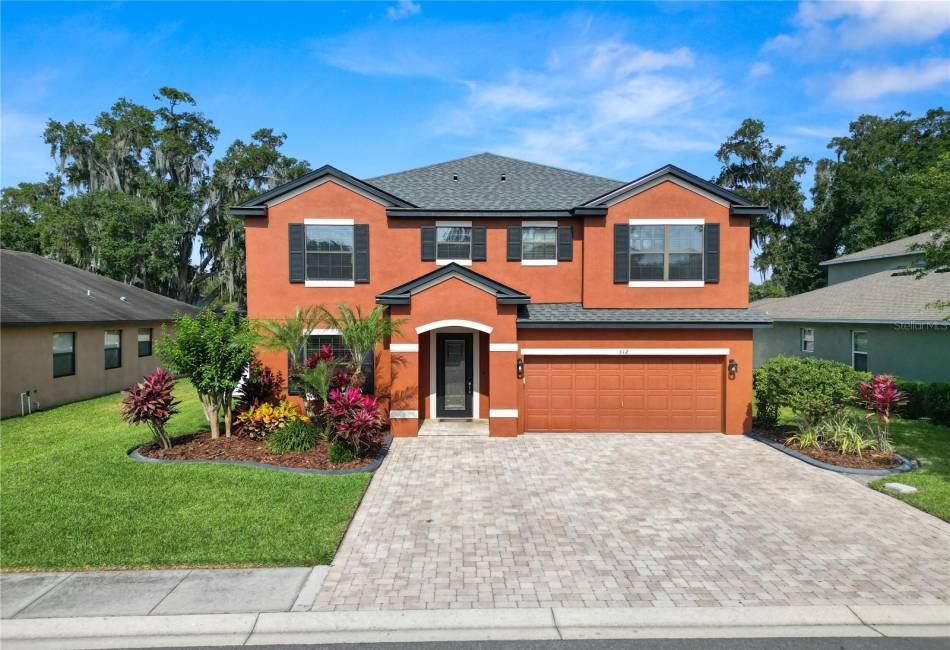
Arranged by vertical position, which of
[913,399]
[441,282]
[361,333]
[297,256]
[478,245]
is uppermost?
[478,245]

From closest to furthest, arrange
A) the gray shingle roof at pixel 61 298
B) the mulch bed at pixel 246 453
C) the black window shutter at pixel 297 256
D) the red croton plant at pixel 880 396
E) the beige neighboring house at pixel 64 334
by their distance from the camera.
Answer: the mulch bed at pixel 246 453
the red croton plant at pixel 880 396
the black window shutter at pixel 297 256
the beige neighboring house at pixel 64 334
the gray shingle roof at pixel 61 298

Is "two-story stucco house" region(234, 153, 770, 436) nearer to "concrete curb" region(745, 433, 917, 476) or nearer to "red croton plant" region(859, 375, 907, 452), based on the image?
"concrete curb" region(745, 433, 917, 476)

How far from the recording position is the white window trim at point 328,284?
602 inches

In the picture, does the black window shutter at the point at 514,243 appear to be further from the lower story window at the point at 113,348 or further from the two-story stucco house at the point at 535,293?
the lower story window at the point at 113,348

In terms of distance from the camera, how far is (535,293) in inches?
622

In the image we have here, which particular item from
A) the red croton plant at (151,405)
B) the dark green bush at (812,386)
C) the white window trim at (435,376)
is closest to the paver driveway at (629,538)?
the dark green bush at (812,386)

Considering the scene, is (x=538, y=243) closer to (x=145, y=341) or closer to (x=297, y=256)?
(x=297, y=256)

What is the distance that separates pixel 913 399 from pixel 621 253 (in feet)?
34.4

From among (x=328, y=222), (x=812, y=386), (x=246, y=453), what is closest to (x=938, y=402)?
(x=812, y=386)

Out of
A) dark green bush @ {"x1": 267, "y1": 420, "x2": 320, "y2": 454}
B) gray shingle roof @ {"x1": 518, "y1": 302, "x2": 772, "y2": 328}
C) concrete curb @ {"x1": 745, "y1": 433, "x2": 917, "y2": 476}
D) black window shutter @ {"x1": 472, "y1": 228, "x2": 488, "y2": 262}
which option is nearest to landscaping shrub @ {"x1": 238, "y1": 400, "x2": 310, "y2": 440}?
dark green bush @ {"x1": 267, "y1": 420, "x2": 320, "y2": 454}

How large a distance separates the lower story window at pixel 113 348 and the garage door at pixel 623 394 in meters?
17.6

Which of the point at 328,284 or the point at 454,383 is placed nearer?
the point at 328,284

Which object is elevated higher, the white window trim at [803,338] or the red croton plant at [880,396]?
the white window trim at [803,338]

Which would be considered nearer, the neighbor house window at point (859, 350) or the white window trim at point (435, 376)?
the white window trim at point (435, 376)
